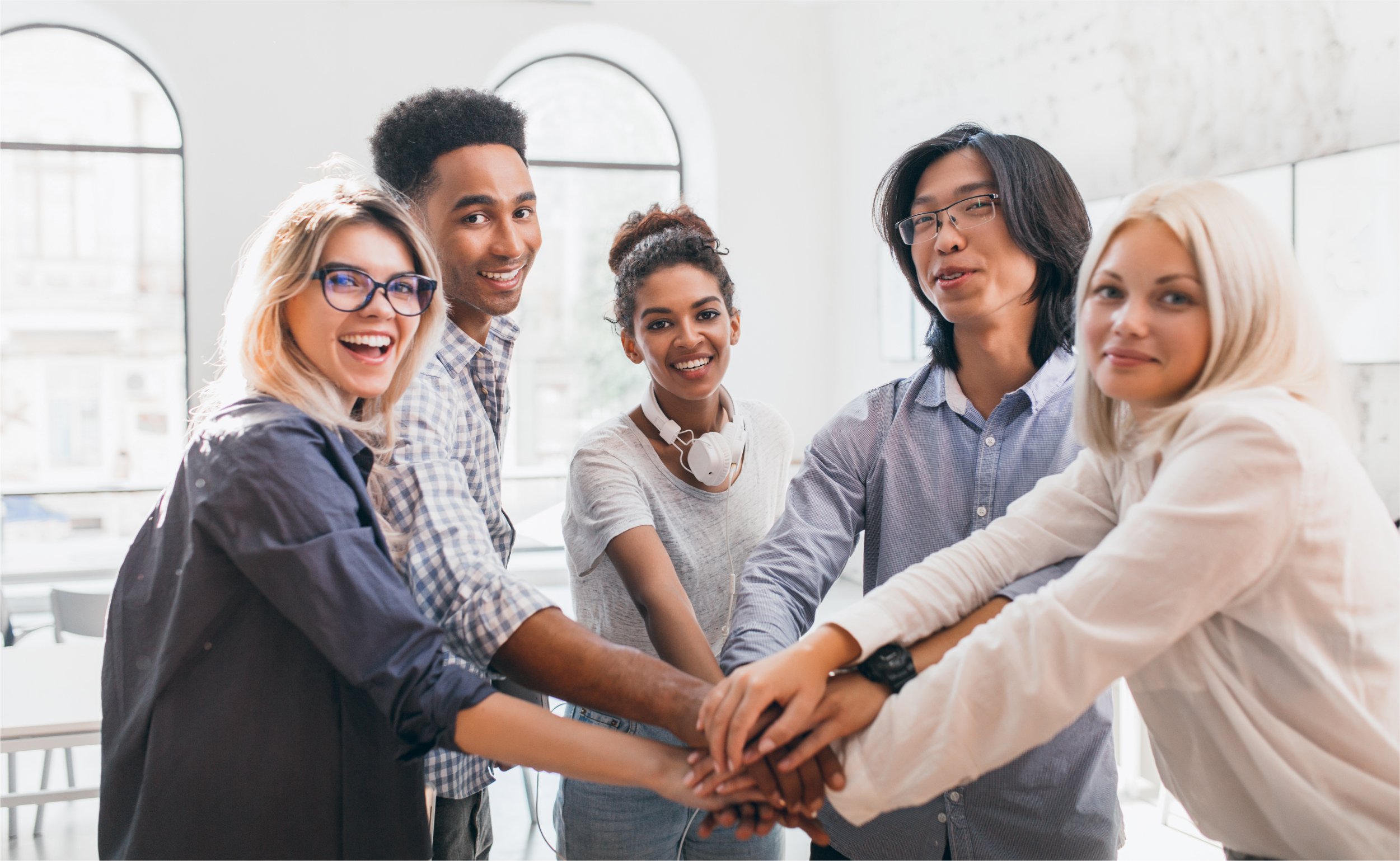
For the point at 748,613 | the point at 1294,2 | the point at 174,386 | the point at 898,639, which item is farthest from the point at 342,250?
the point at 174,386

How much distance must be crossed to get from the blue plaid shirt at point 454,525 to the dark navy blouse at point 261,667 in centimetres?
15

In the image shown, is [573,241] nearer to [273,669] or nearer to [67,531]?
[67,531]

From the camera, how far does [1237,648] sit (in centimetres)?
109

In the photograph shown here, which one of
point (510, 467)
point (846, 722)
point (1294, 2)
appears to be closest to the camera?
point (846, 722)

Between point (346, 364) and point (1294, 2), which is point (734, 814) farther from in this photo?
point (1294, 2)

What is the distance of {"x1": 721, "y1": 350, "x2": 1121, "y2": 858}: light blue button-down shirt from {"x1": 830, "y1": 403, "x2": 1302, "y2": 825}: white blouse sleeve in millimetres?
204

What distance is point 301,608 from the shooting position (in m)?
1.16

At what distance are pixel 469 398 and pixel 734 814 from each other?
0.83 meters

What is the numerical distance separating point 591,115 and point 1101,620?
245 inches

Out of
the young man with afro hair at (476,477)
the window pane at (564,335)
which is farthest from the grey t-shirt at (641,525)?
the window pane at (564,335)

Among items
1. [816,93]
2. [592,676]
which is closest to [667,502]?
[592,676]

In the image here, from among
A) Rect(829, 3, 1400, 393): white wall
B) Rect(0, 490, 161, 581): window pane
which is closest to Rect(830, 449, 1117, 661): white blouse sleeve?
Rect(829, 3, 1400, 393): white wall

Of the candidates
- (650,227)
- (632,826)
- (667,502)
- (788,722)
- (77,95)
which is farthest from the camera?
(77,95)

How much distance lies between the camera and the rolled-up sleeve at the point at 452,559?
1397 millimetres
